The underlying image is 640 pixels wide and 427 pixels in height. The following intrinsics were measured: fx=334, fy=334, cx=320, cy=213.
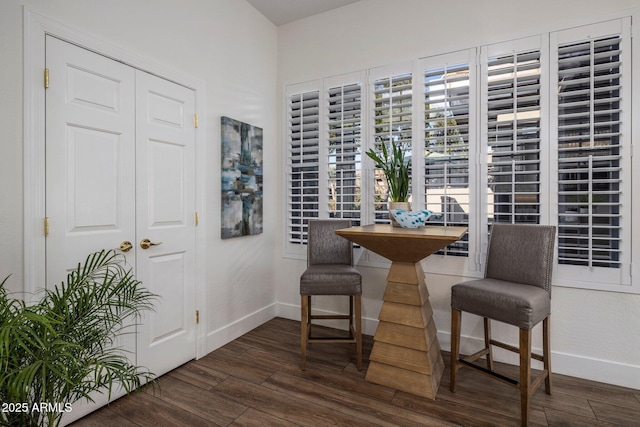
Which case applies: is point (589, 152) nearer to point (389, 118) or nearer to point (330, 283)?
point (389, 118)

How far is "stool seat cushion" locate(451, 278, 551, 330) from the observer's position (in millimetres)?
1841

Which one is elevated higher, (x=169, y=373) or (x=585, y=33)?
(x=585, y=33)

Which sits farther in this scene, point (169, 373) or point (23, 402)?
point (169, 373)

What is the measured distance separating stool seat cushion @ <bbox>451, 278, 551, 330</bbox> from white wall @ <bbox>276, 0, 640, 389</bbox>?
1.95ft

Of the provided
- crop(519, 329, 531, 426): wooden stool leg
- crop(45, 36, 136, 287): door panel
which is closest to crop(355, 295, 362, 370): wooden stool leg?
crop(519, 329, 531, 426): wooden stool leg

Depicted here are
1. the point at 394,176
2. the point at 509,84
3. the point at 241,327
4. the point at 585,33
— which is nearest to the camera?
the point at 585,33

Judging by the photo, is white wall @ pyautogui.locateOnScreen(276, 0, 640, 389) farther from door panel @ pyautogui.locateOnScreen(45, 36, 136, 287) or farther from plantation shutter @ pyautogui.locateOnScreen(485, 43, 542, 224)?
door panel @ pyautogui.locateOnScreen(45, 36, 136, 287)

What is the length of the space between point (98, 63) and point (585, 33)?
3.18 m

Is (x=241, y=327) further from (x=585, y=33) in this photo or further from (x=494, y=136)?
(x=585, y=33)

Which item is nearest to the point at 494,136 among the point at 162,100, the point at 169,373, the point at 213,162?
the point at 213,162

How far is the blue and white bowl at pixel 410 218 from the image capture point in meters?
2.39

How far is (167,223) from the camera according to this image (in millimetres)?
2402

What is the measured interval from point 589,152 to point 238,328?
3.08 meters

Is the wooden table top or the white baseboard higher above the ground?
the wooden table top
